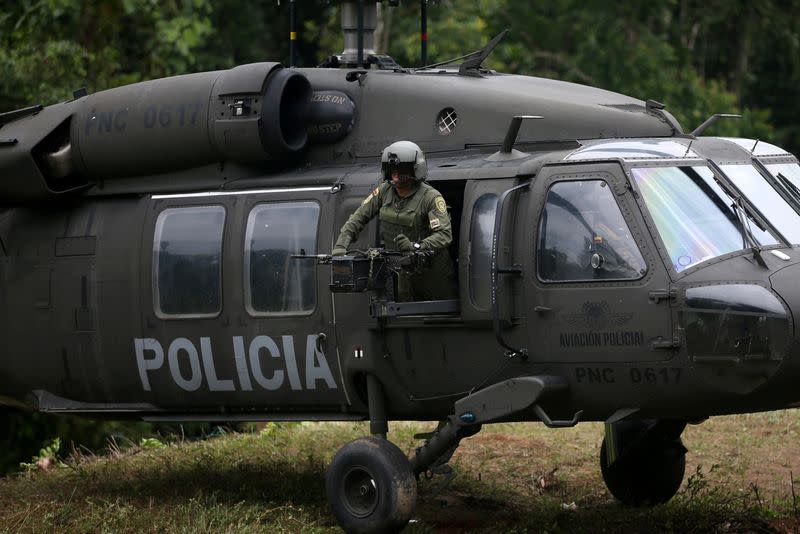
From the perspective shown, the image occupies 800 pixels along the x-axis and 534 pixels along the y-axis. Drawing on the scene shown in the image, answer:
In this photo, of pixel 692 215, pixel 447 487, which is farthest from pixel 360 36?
pixel 447 487

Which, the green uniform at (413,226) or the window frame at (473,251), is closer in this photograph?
the window frame at (473,251)

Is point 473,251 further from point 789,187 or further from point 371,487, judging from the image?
point 789,187

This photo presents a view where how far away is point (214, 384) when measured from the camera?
385 inches

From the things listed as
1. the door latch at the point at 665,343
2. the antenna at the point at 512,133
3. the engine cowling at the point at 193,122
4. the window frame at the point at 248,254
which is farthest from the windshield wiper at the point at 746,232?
the engine cowling at the point at 193,122

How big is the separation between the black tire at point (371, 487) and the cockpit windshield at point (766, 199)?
8.72 feet

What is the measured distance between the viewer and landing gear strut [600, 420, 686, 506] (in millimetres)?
9914

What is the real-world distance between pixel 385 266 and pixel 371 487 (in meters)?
1.39

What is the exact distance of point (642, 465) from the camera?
32.9 feet

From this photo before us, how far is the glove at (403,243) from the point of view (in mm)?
8727

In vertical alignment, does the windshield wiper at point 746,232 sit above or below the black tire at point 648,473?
above

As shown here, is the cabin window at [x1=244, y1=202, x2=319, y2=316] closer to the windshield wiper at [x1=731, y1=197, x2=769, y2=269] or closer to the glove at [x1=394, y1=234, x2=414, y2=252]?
the glove at [x1=394, y1=234, x2=414, y2=252]

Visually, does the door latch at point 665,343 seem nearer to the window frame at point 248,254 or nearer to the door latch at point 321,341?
the door latch at point 321,341

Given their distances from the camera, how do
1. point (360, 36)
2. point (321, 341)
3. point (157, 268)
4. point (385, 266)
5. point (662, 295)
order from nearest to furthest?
point (662, 295) → point (385, 266) → point (321, 341) → point (157, 268) → point (360, 36)

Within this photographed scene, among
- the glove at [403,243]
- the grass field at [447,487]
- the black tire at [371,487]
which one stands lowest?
the grass field at [447,487]
